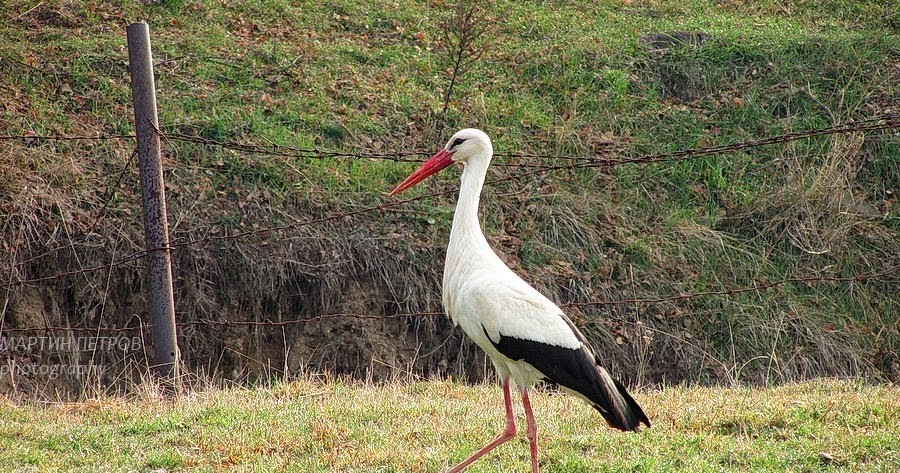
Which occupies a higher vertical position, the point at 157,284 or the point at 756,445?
the point at 157,284

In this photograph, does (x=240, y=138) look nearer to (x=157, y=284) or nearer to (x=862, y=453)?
(x=157, y=284)

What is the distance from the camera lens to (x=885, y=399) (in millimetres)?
5789

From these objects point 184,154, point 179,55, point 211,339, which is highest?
point 179,55

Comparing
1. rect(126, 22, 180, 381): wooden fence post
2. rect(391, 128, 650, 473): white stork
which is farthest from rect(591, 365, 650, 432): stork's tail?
rect(126, 22, 180, 381): wooden fence post

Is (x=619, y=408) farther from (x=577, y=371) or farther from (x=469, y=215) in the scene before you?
(x=469, y=215)

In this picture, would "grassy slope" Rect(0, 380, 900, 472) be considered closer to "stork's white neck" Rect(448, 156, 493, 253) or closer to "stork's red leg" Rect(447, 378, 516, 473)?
"stork's red leg" Rect(447, 378, 516, 473)

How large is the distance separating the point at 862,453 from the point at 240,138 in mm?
6515

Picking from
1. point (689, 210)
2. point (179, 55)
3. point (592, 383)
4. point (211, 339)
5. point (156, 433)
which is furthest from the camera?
point (179, 55)

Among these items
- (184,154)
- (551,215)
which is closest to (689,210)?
(551,215)

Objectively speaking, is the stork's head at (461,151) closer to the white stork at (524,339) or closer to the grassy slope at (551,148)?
the white stork at (524,339)

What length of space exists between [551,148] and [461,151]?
16.1ft

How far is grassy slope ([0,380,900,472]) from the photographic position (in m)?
4.76

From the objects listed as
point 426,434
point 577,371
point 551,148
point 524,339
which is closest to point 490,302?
point 524,339

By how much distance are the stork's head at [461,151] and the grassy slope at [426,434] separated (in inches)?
52.4
